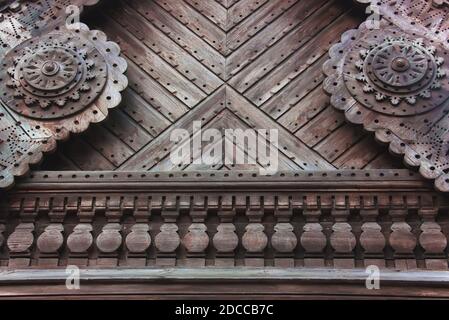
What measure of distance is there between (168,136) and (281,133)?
688 mm

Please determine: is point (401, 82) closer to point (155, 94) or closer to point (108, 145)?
point (155, 94)

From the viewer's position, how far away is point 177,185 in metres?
3.87

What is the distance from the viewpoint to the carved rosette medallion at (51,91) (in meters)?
4.04

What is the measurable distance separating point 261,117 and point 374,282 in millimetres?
1273

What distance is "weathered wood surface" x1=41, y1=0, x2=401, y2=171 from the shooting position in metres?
4.16

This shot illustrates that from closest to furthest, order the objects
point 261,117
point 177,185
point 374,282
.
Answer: point 374,282, point 177,185, point 261,117

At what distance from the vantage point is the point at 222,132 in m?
4.23

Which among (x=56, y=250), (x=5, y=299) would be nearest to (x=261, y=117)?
(x=56, y=250)

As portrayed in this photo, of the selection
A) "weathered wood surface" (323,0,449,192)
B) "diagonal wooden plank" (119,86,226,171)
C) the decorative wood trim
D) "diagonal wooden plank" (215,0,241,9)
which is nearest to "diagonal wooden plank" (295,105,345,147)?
"weathered wood surface" (323,0,449,192)

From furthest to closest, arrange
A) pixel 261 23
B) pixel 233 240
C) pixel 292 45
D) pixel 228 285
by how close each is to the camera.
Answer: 1. pixel 261 23
2. pixel 292 45
3. pixel 233 240
4. pixel 228 285

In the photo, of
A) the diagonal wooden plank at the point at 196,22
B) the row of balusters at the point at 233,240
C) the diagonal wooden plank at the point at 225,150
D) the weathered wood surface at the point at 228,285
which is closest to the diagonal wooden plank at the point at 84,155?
the diagonal wooden plank at the point at 225,150

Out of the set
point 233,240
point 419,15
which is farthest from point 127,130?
point 419,15

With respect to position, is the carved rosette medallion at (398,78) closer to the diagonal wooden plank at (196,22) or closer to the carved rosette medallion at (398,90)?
the carved rosette medallion at (398,90)
